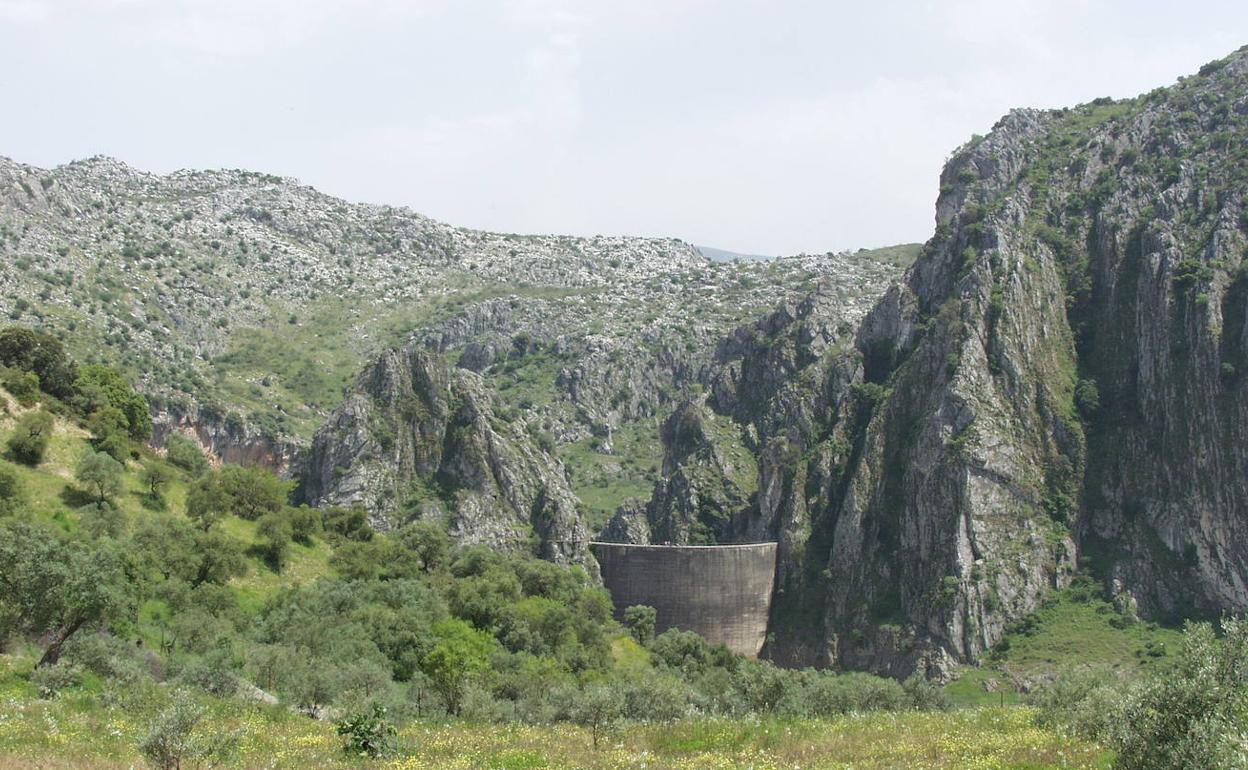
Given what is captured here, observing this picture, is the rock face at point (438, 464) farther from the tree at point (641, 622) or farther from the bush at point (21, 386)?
the bush at point (21, 386)

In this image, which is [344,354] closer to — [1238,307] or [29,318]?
[29,318]

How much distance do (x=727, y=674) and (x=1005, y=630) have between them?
117 ft

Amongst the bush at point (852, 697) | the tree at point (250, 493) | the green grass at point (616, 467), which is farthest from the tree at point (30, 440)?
the green grass at point (616, 467)

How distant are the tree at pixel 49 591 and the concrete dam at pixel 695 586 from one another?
63.4 meters

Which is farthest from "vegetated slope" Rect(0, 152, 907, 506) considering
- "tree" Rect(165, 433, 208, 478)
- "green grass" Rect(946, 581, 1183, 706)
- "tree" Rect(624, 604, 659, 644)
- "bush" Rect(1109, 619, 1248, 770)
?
"bush" Rect(1109, 619, 1248, 770)

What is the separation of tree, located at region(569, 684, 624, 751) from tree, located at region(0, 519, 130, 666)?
16.1m

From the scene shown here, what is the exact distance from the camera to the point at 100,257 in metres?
162

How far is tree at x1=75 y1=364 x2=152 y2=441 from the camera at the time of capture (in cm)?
7488

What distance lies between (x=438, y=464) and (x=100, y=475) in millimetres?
50862

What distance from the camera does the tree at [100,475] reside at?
5966cm

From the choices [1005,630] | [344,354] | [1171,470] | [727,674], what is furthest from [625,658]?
[344,354]

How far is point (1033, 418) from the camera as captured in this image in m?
106

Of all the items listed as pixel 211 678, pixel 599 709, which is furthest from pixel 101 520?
pixel 599 709

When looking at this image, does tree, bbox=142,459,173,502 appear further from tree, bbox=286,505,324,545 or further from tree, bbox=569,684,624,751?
tree, bbox=569,684,624,751
